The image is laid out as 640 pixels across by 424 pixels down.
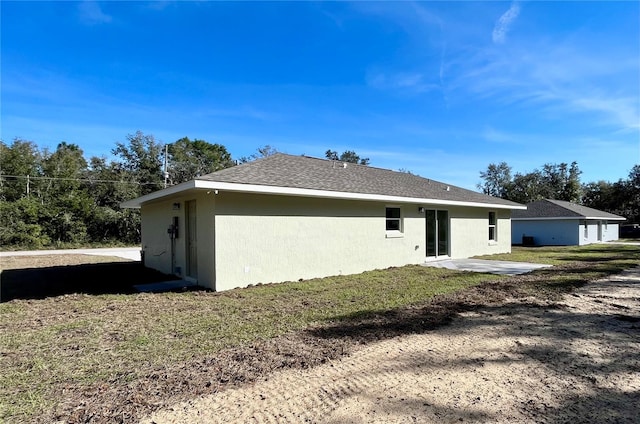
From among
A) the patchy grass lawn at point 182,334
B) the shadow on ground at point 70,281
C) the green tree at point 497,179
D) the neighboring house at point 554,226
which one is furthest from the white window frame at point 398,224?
the green tree at point 497,179

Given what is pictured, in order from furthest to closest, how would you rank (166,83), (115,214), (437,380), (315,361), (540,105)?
(115,214)
(166,83)
(540,105)
(315,361)
(437,380)

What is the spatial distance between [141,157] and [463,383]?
3365cm

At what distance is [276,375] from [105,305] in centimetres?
489

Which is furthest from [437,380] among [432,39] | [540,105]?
[540,105]

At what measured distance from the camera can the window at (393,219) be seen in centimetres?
1223

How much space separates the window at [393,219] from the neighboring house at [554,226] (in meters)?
19.5

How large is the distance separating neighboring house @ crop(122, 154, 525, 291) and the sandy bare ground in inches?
193

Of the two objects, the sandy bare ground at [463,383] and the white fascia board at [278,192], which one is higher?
the white fascia board at [278,192]

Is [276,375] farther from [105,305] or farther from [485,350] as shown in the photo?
[105,305]

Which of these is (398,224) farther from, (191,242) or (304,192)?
(191,242)

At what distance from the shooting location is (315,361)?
3818 mm

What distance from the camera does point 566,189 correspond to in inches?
1833

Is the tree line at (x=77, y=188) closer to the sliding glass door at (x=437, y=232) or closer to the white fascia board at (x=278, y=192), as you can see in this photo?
the white fascia board at (x=278, y=192)

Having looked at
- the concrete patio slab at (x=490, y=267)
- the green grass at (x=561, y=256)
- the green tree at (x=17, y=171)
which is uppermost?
the green tree at (x=17, y=171)
